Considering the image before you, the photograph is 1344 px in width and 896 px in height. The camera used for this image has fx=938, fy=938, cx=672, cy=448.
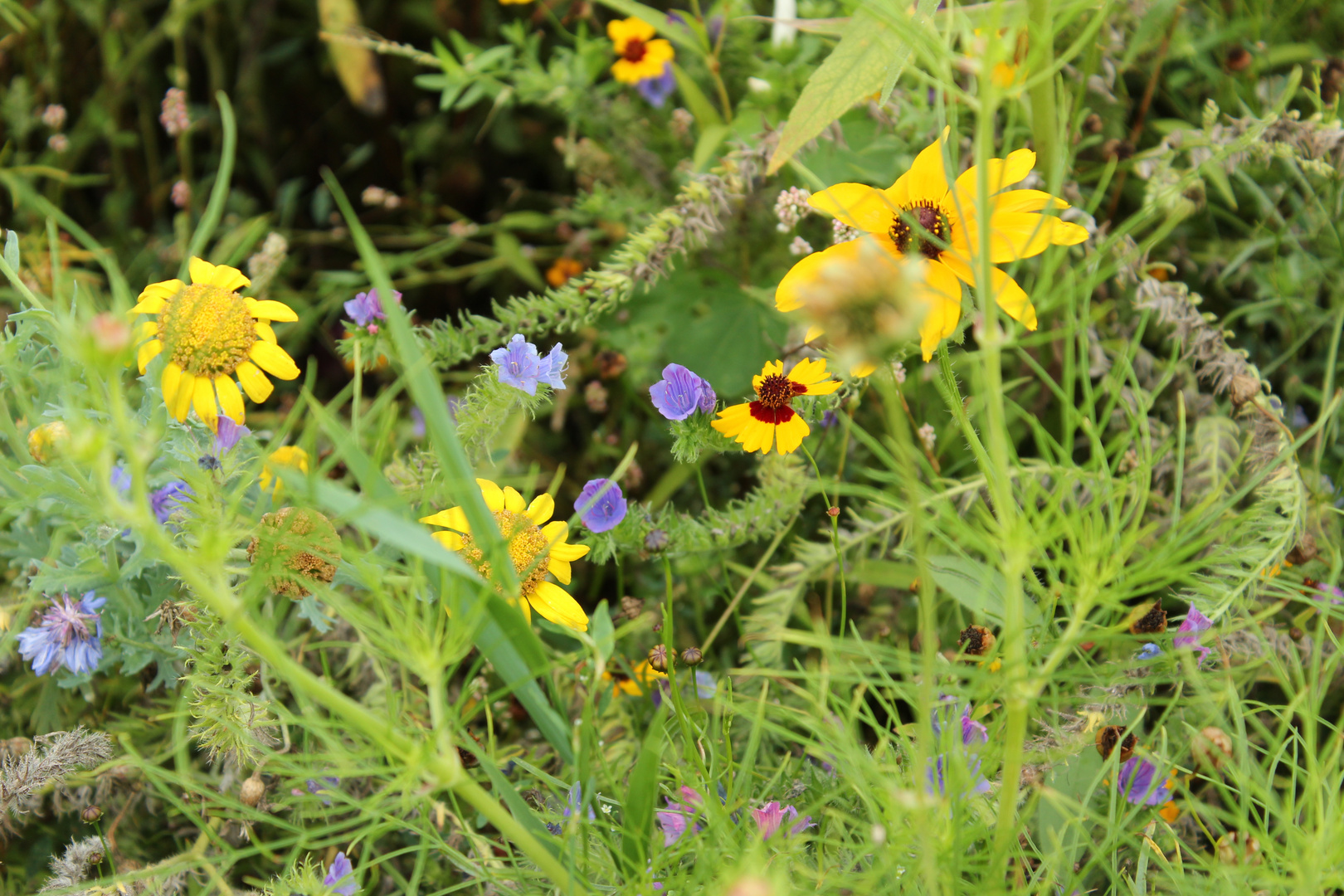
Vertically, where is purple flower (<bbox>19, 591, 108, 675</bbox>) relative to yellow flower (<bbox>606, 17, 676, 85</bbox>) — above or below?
below

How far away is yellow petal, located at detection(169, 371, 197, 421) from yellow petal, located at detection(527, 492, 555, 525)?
0.27m

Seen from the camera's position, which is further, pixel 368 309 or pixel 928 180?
pixel 368 309

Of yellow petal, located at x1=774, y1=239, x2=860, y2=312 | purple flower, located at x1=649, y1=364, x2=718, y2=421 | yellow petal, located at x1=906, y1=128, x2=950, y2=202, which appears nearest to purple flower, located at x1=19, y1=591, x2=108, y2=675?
purple flower, located at x1=649, y1=364, x2=718, y2=421

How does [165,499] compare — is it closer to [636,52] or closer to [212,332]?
[212,332]

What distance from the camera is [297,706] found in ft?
2.92

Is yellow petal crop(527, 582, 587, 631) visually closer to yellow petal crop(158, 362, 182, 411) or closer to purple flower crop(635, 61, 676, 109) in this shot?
yellow petal crop(158, 362, 182, 411)

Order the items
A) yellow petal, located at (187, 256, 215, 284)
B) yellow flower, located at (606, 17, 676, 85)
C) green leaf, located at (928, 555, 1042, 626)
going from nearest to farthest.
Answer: green leaf, located at (928, 555, 1042, 626), yellow petal, located at (187, 256, 215, 284), yellow flower, located at (606, 17, 676, 85)

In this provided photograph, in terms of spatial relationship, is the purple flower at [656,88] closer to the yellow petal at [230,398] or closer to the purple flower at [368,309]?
the purple flower at [368,309]

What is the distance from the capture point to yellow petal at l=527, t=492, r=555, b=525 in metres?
0.74

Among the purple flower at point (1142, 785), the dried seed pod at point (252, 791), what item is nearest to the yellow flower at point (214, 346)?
the dried seed pod at point (252, 791)

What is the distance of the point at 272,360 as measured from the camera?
30.1 inches

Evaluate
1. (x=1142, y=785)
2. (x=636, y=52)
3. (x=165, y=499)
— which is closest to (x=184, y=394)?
(x=165, y=499)

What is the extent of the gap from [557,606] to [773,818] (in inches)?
8.6

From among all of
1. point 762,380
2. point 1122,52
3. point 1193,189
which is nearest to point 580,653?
point 762,380
